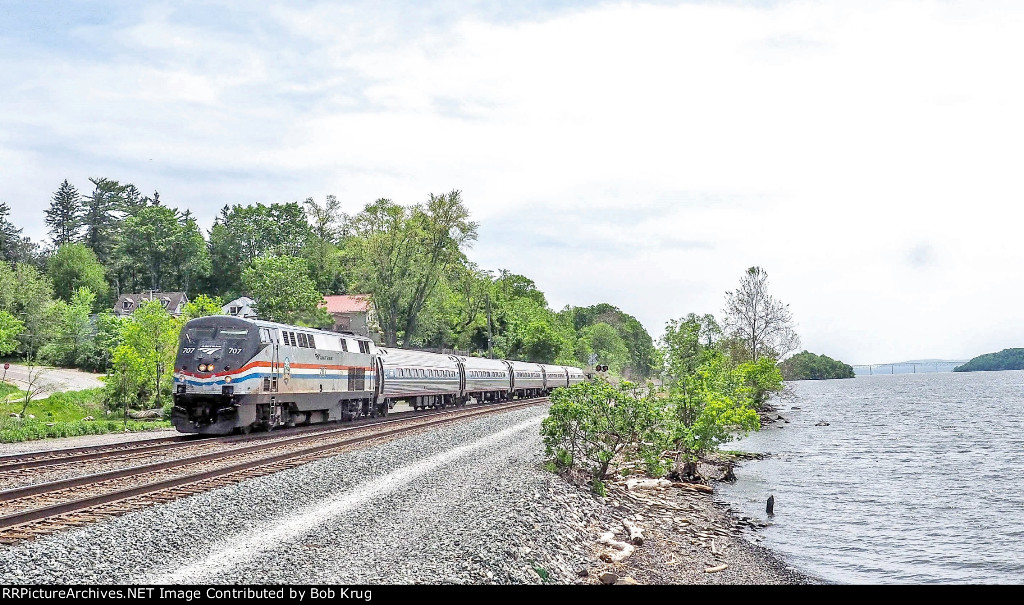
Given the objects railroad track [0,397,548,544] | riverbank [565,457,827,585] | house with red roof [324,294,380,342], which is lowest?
riverbank [565,457,827,585]

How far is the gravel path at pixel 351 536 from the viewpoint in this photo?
30.5ft

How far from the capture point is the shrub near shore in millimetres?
27875

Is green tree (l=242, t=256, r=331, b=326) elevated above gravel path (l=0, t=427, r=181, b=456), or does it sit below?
above

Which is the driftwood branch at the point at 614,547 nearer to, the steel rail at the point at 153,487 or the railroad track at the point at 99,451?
the steel rail at the point at 153,487

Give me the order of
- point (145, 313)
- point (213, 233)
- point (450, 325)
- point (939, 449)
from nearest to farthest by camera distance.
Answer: point (939, 449) < point (145, 313) < point (450, 325) < point (213, 233)

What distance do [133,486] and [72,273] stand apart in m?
112

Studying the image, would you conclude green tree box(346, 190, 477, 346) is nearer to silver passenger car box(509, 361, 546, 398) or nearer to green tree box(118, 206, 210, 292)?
silver passenger car box(509, 361, 546, 398)

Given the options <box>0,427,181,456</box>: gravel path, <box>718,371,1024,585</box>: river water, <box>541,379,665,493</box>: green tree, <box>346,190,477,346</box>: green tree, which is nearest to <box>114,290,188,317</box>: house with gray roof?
<box>346,190,477,346</box>: green tree

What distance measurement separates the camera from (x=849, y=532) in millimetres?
20297

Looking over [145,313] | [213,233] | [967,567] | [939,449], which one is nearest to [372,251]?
[145,313]

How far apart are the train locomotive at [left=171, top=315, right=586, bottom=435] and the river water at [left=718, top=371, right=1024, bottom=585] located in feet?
46.6

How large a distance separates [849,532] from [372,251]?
50191mm

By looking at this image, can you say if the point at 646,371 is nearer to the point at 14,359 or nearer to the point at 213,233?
the point at 213,233

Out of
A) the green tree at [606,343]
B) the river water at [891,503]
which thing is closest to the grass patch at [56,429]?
the river water at [891,503]
